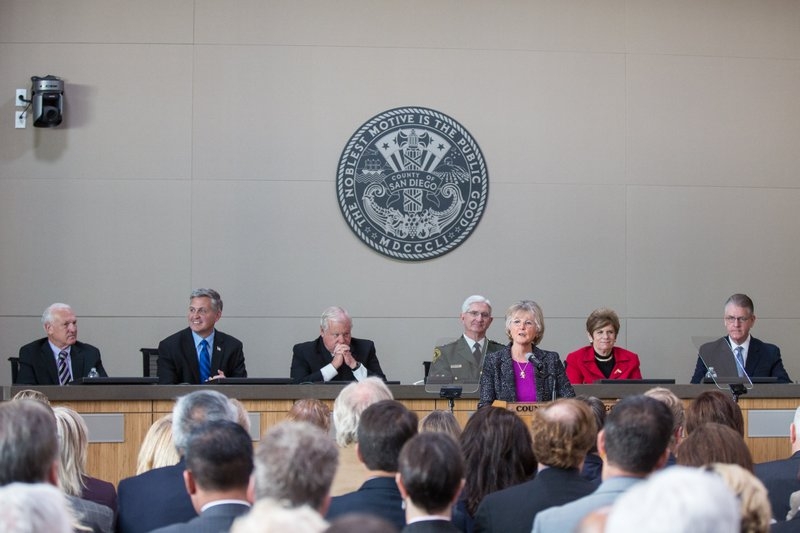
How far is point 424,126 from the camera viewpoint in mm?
8102

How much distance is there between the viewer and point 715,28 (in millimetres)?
8430

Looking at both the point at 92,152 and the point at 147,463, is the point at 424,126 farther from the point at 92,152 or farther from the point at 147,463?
the point at 147,463

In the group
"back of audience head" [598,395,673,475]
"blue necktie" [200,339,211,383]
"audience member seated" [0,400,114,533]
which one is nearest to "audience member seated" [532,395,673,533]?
"back of audience head" [598,395,673,475]

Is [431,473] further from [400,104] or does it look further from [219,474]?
[400,104]

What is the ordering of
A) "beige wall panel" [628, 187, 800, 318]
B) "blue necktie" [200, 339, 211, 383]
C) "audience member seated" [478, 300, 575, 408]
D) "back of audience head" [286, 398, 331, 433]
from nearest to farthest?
"back of audience head" [286, 398, 331, 433] → "audience member seated" [478, 300, 575, 408] → "blue necktie" [200, 339, 211, 383] → "beige wall panel" [628, 187, 800, 318]

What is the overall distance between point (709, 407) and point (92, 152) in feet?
17.4

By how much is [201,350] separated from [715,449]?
454cm

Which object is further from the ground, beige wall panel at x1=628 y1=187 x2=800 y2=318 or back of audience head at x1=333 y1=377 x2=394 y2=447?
beige wall panel at x1=628 y1=187 x2=800 y2=318

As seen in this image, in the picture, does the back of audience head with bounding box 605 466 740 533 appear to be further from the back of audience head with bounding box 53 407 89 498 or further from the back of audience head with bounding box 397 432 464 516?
the back of audience head with bounding box 53 407 89 498

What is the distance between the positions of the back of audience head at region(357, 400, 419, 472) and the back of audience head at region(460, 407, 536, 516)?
1.83ft

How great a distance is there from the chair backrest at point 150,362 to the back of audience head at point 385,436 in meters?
4.12

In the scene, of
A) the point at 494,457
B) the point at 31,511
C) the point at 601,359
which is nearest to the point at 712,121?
the point at 601,359

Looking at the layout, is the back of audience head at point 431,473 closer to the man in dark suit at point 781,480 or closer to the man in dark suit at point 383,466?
the man in dark suit at point 383,466

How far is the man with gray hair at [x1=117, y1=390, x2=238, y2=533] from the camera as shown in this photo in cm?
332
